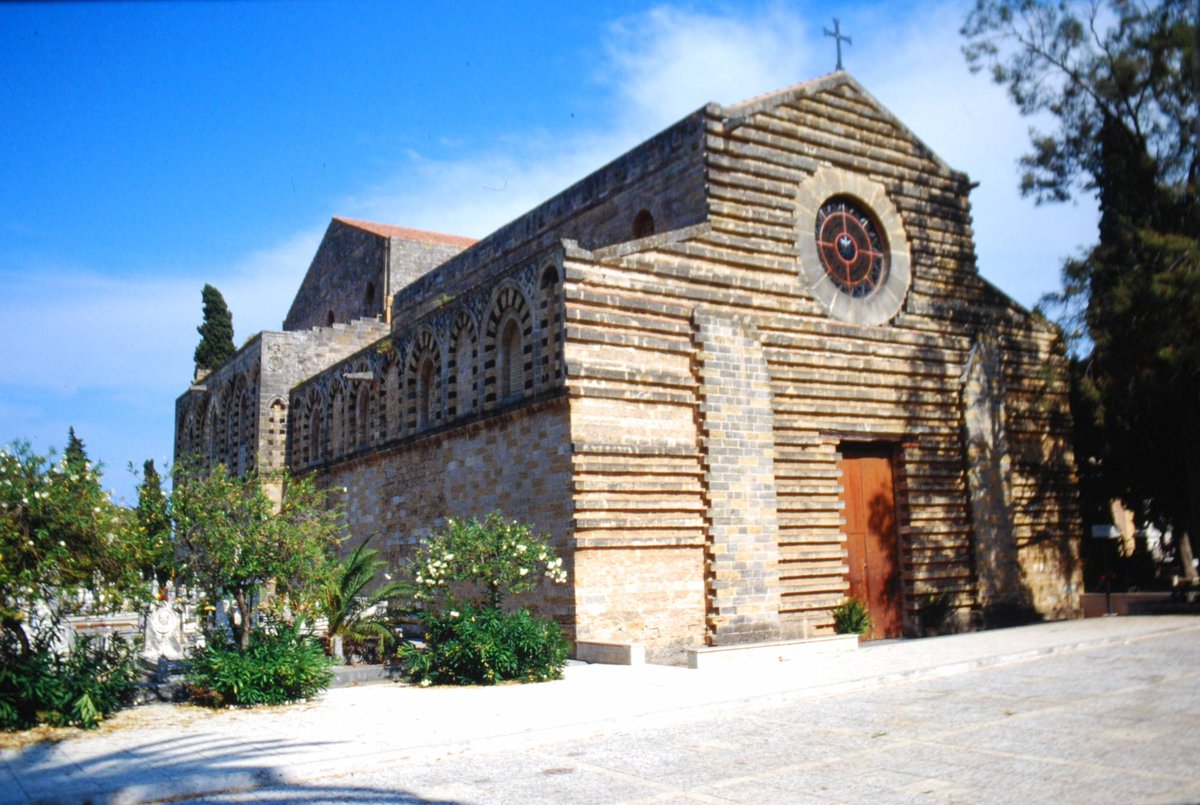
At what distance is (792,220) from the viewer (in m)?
18.5

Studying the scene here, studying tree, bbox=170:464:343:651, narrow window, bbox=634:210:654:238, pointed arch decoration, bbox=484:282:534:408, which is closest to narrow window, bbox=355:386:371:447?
pointed arch decoration, bbox=484:282:534:408

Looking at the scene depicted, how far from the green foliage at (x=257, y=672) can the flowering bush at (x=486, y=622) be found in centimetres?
173

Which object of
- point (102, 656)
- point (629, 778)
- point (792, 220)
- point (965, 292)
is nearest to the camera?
point (629, 778)

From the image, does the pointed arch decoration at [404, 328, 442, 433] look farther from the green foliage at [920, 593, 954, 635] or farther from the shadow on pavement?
the shadow on pavement

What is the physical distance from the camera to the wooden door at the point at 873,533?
18.6 metres

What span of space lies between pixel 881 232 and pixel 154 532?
47.4 feet

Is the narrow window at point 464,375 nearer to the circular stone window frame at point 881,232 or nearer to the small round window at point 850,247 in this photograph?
the circular stone window frame at point 881,232

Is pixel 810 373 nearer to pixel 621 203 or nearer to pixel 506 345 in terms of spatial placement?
pixel 621 203

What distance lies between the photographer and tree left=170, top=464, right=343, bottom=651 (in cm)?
1207

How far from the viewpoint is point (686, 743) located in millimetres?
9023

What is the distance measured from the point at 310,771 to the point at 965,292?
17324 millimetres

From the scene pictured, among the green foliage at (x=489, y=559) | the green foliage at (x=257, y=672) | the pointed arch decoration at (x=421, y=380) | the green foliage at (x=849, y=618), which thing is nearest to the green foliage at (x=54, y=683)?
the green foliage at (x=257, y=672)

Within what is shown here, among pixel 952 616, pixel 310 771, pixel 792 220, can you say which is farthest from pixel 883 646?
pixel 310 771

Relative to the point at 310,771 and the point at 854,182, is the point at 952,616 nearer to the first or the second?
the point at 854,182
